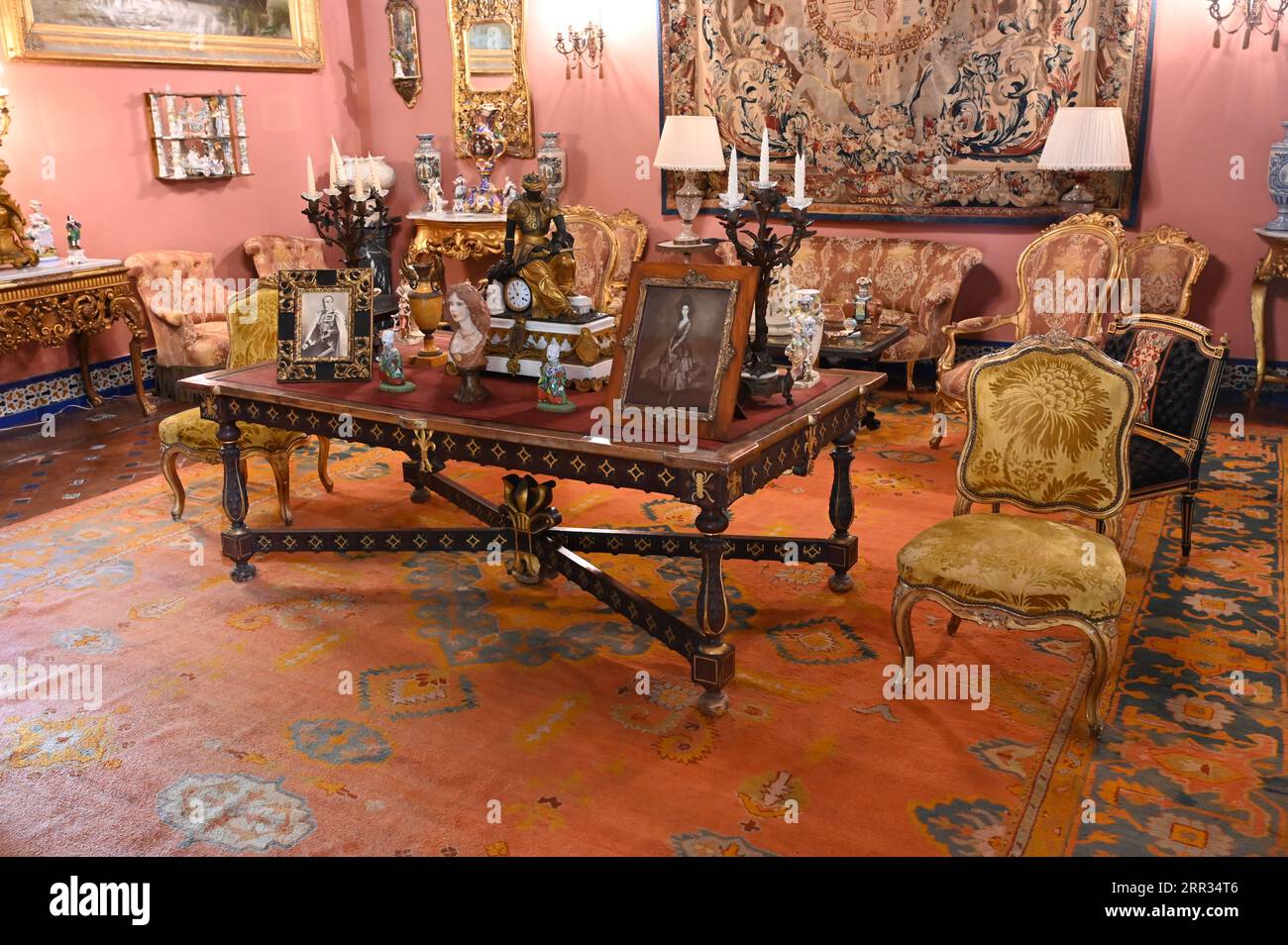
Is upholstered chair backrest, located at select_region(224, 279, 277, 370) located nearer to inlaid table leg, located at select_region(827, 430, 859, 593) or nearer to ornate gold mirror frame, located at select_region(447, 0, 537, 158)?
inlaid table leg, located at select_region(827, 430, 859, 593)

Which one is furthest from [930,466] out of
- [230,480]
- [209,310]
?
[209,310]

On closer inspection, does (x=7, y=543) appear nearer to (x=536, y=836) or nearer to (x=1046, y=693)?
(x=536, y=836)

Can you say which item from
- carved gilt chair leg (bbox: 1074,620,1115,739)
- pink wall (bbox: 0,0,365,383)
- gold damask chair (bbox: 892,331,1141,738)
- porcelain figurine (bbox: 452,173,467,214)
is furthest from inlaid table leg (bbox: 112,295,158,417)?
carved gilt chair leg (bbox: 1074,620,1115,739)

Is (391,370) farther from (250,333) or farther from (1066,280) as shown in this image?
(1066,280)

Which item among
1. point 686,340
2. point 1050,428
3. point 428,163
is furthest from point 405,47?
point 1050,428

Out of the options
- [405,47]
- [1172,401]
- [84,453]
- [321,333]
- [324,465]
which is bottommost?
[84,453]

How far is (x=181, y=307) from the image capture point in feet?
27.3

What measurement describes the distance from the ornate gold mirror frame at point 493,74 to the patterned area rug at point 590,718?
555 centimetres

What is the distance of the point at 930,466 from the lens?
667cm

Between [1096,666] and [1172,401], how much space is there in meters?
2.02

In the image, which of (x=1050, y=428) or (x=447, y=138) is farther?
(x=447, y=138)

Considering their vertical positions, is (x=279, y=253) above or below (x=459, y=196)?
below

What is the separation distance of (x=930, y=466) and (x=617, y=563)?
2316mm

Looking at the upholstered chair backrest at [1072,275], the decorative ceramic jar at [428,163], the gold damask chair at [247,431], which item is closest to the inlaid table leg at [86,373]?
the gold damask chair at [247,431]
